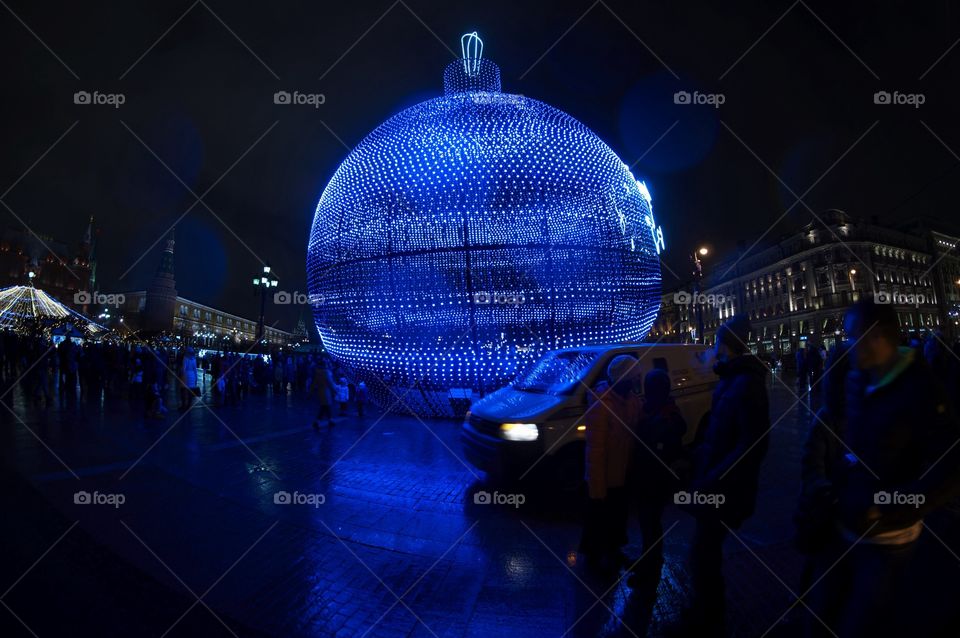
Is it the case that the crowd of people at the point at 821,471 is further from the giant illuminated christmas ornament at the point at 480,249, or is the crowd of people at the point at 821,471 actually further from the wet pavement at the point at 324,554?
the giant illuminated christmas ornament at the point at 480,249

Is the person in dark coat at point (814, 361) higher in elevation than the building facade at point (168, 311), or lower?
lower

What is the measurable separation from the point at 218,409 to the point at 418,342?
769 centimetres

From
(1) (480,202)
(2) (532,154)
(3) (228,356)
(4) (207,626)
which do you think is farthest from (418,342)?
(3) (228,356)

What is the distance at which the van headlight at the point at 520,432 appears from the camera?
16.1 feet

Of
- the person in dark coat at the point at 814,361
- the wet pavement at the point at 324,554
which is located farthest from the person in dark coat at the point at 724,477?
the person in dark coat at the point at 814,361

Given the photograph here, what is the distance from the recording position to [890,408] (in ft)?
6.40

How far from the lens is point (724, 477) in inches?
102

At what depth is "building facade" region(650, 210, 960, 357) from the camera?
6034 centimetres

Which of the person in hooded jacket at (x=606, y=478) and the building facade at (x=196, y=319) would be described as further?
the building facade at (x=196, y=319)

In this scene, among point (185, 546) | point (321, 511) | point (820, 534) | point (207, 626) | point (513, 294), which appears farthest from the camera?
point (513, 294)

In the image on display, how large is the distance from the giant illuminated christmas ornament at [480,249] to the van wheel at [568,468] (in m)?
4.00

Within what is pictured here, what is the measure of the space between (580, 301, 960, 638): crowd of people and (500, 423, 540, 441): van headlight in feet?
4.47

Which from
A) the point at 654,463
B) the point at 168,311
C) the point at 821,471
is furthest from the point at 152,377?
the point at 168,311

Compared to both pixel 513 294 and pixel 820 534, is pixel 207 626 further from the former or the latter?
pixel 513 294
